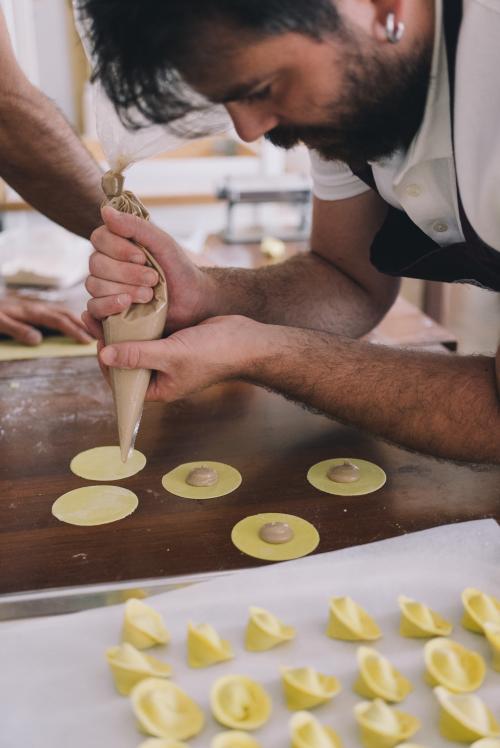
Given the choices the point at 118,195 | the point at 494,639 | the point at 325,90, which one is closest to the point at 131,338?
the point at 118,195

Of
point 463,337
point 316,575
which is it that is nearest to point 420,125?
point 316,575

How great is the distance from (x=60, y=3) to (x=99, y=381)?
445 cm

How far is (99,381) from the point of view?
1620 millimetres

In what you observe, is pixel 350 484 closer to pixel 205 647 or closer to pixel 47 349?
pixel 205 647

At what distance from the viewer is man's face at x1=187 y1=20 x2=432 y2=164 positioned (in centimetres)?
98

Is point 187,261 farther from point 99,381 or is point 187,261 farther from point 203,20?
point 203,20

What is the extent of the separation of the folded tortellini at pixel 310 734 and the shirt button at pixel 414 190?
876mm

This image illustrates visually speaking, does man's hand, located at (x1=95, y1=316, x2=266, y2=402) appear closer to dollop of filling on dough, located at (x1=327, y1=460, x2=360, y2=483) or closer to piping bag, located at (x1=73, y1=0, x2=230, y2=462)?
piping bag, located at (x1=73, y1=0, x2=230, y2=462)

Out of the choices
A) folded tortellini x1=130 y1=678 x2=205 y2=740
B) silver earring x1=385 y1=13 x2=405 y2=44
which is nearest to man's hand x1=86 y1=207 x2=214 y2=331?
silver earring x1=385 y1=13 x2=405 y2=44

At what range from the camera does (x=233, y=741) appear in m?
0.81

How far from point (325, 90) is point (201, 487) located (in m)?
0.63

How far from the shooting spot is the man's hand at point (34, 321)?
1833 mm

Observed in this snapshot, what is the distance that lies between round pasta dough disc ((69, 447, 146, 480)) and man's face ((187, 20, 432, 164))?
0.57m

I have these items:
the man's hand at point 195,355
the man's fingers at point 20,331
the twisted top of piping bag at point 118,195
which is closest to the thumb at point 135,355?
the man's hand at point 195,355
